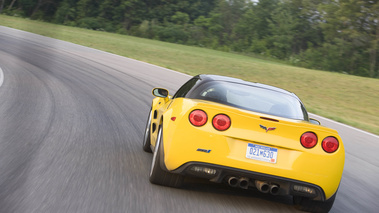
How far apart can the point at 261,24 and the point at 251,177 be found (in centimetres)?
7429

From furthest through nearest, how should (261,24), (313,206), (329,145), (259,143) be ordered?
1. (261,24)
2. (313,206)
3. (329,145)
4. (259,143)

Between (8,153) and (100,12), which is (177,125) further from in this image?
(100,12)

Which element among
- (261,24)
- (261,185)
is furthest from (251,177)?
(261,24)

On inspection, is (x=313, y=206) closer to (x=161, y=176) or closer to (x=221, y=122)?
(x=221, y=122)

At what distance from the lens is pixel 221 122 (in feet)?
15.3

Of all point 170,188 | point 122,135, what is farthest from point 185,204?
point 122,135

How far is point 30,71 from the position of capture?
51.8ft

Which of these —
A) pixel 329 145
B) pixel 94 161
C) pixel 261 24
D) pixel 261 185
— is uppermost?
pixel 329 145

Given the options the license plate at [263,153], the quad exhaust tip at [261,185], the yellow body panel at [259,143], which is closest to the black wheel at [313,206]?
the yellow body panel at [259,143]

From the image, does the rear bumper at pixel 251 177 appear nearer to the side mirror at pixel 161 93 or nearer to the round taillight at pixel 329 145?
the round taillight at pixel 329 145

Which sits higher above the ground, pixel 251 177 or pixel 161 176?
pixel 251 177

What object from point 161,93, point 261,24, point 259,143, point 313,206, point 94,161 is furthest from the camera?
point 261,24

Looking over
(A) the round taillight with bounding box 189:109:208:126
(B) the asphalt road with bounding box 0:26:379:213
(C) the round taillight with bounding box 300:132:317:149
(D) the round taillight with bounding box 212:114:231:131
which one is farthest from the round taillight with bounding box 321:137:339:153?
(A) the round taillight with bounding box 189:109:208:126

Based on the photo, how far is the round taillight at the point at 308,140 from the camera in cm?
463
